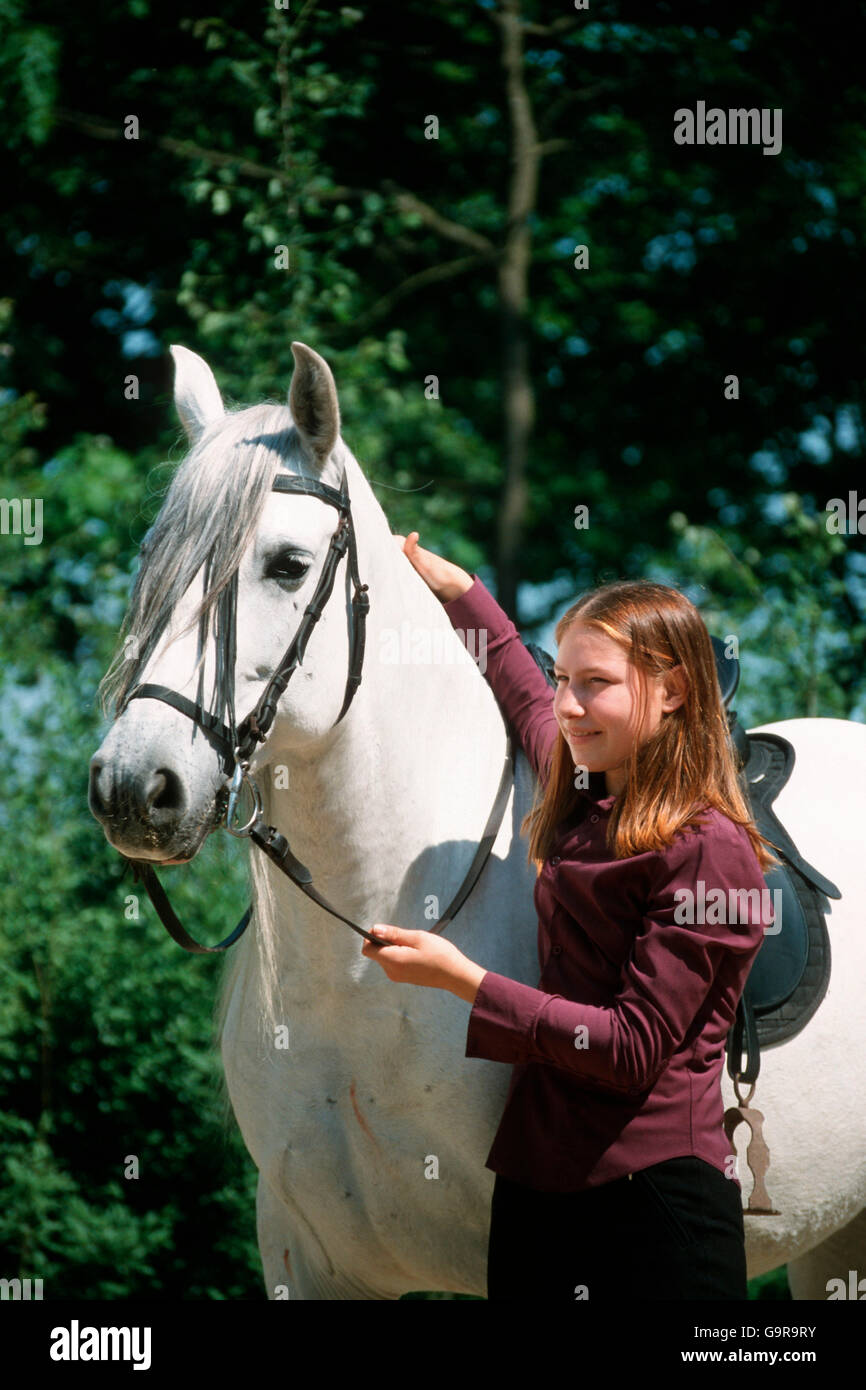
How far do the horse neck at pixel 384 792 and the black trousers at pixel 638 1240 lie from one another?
60 centimetres

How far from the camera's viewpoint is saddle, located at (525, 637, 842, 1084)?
267 centimetres

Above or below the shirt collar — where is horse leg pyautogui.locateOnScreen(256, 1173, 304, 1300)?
below

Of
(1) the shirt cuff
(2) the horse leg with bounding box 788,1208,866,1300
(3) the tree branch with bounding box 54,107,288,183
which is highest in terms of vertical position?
(3) the tree branch with bounding box 54,107,288,183

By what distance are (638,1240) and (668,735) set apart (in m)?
0.83

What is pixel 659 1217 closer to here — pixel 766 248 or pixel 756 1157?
pixel 756 1157

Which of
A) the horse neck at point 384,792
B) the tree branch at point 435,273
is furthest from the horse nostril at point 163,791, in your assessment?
the tree branch at point 435,273

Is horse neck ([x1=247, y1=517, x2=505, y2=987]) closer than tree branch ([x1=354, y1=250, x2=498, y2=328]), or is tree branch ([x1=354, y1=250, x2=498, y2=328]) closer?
horse neck ([x1=247, y1=517, x2=505, y2=987])

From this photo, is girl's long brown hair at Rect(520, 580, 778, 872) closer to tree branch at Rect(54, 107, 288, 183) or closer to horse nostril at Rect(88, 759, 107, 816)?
horse nostril at Rect(88, 759, 107, 816)

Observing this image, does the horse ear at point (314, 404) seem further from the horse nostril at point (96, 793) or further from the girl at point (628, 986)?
the horse nostril at point (96, 793)

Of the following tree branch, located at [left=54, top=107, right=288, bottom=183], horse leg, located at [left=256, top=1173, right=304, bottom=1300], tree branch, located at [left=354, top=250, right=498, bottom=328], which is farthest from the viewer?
tree branch, located at [left=354, top=250, right=498, bottom=328]

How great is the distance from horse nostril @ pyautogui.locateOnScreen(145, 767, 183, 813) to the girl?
40 centimetres

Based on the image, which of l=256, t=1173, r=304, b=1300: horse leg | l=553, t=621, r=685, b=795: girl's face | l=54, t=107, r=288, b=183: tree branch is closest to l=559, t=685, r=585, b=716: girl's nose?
l=553, t=621, r=685, b=795: girl's face

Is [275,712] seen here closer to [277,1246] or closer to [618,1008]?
[618,1008]

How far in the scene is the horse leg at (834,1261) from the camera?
11.1ft
